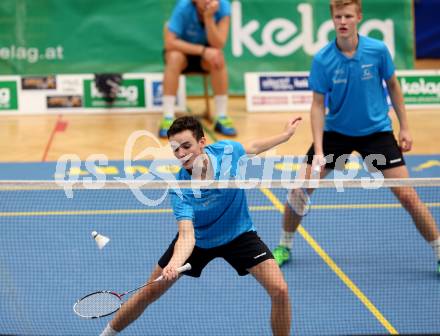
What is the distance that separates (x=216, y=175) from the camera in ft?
18.2

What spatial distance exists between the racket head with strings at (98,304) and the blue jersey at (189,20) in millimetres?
6120

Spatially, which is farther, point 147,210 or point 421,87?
point 421,87

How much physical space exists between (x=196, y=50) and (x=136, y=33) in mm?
2418

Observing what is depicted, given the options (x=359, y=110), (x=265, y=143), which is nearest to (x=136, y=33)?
(x=359, y=110)

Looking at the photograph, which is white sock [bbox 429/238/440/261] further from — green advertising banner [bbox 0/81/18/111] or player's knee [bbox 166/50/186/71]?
green advertising banner [bbox 0/81/18/111]

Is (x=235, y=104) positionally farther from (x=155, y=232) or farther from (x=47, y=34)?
(x=155, y=232)

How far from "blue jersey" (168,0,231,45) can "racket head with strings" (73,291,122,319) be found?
612 centimetres

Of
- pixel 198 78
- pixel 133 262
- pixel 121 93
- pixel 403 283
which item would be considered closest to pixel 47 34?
pixel 121 93

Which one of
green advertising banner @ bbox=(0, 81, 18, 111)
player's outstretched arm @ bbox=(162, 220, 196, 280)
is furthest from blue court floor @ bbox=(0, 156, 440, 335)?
→ green advertising banner @ bbox=(0, 81, 18, 111)

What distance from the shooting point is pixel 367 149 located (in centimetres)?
692

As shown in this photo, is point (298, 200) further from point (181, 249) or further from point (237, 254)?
point (181, 249)

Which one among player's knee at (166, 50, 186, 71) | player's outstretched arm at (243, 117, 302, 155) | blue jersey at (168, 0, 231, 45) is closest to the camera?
player's outstretched arm at (243, 117, 302, 155)

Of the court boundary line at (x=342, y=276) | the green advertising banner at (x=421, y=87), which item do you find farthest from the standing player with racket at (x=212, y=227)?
the green advertising banner at (x=421, y=87)

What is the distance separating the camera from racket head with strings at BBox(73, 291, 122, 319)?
17.4ft
